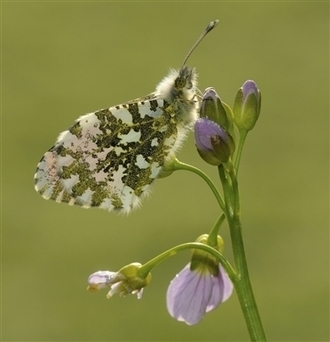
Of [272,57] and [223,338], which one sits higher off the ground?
[272,57]

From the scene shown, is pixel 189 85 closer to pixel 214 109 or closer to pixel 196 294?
pixel 214 109

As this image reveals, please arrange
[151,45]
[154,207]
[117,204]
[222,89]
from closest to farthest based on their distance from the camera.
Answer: [117,204] → [154,207] → [222,89] → [151,45]

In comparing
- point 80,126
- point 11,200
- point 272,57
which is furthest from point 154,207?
point 80,126

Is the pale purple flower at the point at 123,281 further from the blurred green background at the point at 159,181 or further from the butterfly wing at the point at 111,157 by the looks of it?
the blurred green background at the point at 159,181

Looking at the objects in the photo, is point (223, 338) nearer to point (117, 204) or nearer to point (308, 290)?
point (308, 290)

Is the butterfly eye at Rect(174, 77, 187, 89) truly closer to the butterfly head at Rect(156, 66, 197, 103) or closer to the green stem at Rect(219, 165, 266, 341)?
the butterfly head at Rect(156, 66, 197, 103)

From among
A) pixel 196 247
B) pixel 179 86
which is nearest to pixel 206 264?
pixel 196 247
